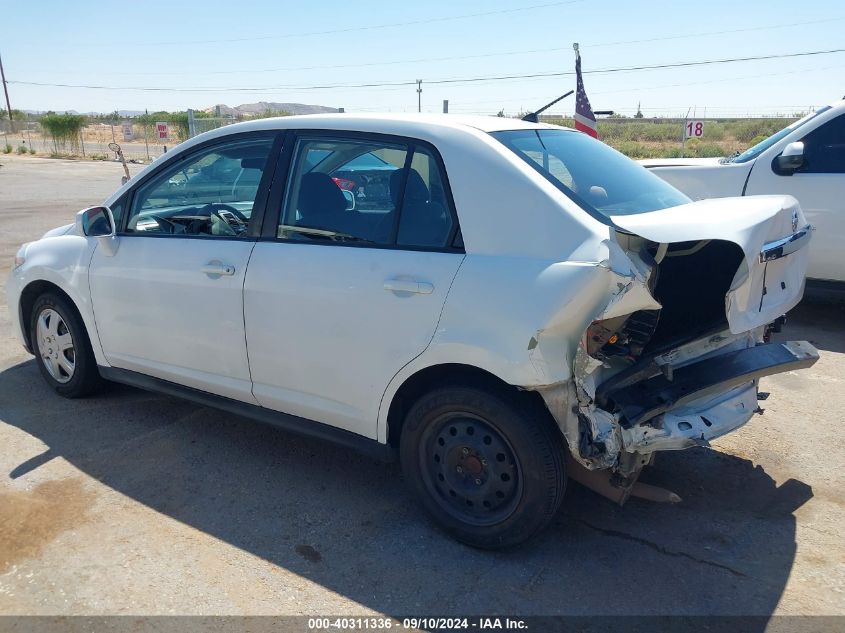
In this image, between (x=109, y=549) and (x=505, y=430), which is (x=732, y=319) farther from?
(x=109, y=549)

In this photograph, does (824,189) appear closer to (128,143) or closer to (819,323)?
(819,323)

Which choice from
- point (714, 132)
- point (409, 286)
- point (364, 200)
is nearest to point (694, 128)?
point (364, 200)

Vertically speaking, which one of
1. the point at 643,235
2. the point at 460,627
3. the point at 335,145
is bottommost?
the point at 460,627

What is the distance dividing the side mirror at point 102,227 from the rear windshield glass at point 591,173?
2.40 m

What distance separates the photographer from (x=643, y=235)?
2.84 metres

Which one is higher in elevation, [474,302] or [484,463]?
[474,302]

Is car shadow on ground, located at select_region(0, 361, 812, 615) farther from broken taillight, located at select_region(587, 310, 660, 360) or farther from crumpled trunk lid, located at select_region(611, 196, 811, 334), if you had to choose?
crumpled trunk lid, located at select_region(611, 196, 811, 334)

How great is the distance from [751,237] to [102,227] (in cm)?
353

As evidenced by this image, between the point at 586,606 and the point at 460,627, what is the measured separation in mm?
515

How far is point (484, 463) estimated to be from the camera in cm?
311

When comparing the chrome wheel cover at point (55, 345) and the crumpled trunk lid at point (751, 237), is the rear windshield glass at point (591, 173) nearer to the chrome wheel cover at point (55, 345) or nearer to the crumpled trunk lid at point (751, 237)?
the crumpled trunk lid at point (751, 237)

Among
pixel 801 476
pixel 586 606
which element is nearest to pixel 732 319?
pixel 586 606

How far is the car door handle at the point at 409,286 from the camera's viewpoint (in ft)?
10.0

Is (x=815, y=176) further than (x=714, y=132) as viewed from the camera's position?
No
